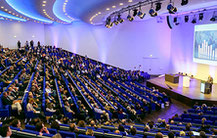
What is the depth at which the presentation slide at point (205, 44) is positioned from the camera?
496 inches

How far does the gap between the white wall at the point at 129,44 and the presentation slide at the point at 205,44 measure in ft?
13.5

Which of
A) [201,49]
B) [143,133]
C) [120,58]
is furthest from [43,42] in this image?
[143,133]

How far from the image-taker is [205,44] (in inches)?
523

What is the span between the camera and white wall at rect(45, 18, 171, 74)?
18344 mm

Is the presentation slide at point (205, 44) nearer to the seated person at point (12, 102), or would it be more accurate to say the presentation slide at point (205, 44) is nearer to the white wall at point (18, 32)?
the seated person at point (12, 102)

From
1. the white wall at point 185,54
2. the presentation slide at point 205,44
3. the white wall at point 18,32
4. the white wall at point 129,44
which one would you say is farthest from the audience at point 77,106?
the white wall at point 18,32

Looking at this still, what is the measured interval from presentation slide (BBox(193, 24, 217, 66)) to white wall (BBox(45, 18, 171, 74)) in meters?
4.11

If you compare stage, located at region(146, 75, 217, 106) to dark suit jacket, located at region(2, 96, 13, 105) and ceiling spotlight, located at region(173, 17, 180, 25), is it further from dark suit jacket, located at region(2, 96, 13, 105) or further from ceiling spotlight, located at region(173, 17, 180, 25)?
dark suit jacket, located at region(2, 96, 13, 105)

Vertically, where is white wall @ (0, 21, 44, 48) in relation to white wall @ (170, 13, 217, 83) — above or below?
above

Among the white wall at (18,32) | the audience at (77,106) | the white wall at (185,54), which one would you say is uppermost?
the white wall at (18,32)

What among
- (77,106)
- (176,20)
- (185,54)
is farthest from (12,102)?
(185,54)

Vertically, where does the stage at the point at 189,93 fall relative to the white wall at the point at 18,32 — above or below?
below

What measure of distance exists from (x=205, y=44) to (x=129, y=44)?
7403 mm

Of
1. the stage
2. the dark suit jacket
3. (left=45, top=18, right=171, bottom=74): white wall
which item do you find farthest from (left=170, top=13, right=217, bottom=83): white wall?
the dark suit jacket
